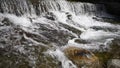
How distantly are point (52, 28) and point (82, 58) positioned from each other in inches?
117

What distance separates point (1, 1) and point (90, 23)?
439cm

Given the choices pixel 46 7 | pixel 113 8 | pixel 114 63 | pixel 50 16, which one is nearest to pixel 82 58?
pixel 114 63

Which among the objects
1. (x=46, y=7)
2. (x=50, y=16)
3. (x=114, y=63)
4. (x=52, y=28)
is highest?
(x=46, y=7)

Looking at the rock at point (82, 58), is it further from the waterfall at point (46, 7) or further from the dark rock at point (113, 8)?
the dark rock at point (113, 8)

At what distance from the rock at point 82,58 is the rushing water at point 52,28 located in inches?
6.5

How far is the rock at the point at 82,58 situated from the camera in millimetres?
5805

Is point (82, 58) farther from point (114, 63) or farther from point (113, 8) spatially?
point (113, 8)

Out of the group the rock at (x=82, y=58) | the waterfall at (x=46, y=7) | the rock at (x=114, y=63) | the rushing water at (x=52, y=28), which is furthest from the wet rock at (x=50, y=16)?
the rock at (x=114, y=63)

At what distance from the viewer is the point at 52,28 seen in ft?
28.0

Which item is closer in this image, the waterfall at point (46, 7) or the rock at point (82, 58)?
the rock at point (82, 58)

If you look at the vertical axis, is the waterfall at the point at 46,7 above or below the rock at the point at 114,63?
above

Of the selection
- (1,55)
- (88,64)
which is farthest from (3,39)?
(88,64)

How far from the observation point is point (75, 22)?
32.1ft

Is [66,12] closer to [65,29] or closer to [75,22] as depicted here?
[75,22]
